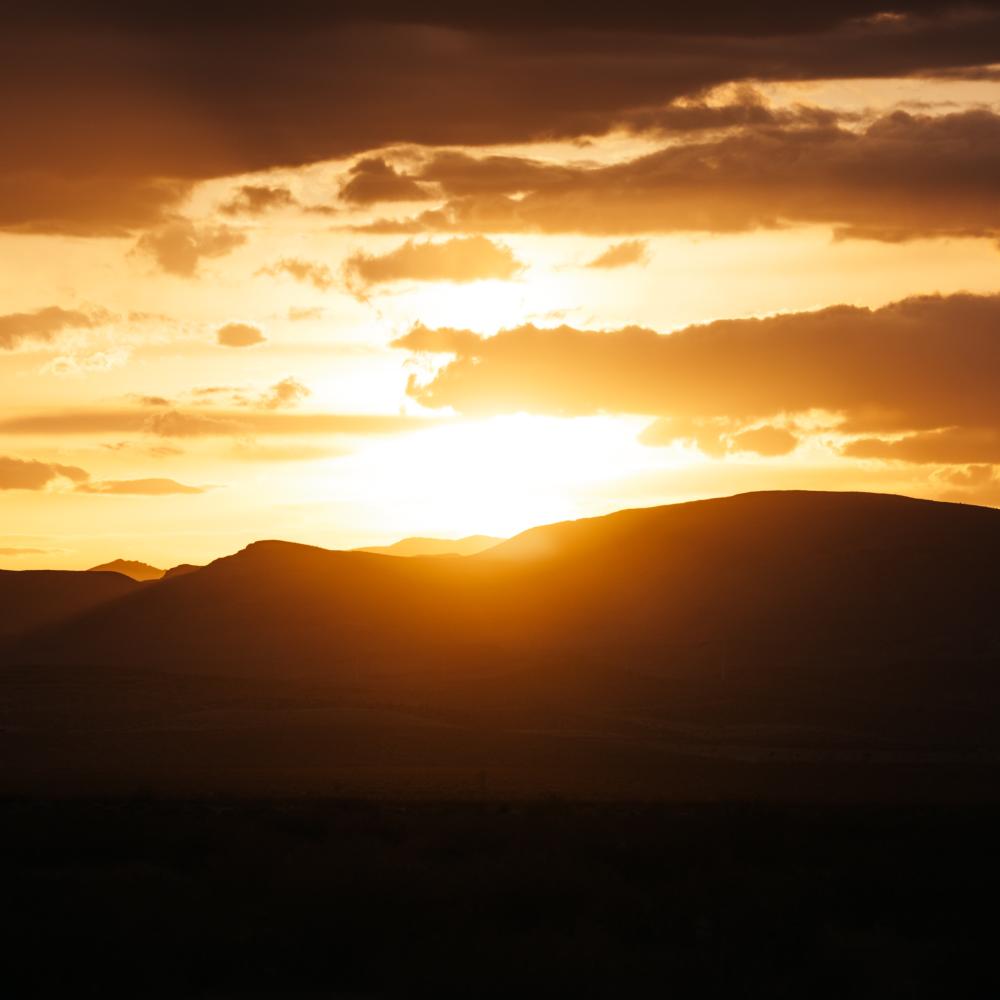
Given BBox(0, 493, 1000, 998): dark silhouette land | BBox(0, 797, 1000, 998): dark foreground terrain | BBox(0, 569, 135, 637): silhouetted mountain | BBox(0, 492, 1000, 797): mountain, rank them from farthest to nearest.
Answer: BBox(0, 569, 135, 637): silhouetted mountain, BBox(0, 492, 1000, 797): mountain, BBox(0, 493, 1000, 998): dark silhouette land, BBox(0, 797, 1000, 998): dark foreground terrain

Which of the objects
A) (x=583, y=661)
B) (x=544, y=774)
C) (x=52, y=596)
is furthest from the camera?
(x=52, y=596)

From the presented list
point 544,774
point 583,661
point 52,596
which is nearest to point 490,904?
point 544,774

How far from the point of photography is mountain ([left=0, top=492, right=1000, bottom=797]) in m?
53.6

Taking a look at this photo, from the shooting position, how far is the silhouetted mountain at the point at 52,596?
579 feet

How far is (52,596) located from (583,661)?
4210 inches

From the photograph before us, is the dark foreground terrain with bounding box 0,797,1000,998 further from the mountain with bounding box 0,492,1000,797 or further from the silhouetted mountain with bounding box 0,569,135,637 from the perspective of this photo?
the silhouetted mountain with bounding box 0,569,135,637

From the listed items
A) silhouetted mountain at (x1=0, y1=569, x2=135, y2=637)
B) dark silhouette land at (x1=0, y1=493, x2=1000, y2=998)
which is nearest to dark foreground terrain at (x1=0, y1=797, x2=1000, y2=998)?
dark silhouette land at (x1=0, y1=493, x2=1000, y2=998)

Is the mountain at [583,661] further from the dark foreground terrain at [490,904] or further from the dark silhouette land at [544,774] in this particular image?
the dark foreground terrain at [490,904]

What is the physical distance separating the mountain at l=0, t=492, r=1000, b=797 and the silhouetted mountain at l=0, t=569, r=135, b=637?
20.8 meters

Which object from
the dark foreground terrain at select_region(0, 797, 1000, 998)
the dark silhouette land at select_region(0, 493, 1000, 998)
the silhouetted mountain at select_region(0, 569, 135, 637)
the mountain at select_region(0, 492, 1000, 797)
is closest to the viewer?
the dark foreground terrain at select_region(0, 797, 1000, 998)

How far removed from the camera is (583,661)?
345 ft

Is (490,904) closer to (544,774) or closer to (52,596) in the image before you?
(544,774)

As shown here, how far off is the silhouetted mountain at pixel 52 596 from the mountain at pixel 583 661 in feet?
68.4

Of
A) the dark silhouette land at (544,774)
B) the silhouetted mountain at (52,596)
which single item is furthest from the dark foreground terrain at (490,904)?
the silhouetted mountain at (52,596)
